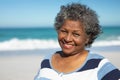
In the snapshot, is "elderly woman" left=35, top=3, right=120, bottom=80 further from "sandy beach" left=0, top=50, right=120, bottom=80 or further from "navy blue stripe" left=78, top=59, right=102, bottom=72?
"sandy beach" left=0, top=50, right=120, bottom=80

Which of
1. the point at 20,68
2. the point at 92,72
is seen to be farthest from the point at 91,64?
the point at 20,68

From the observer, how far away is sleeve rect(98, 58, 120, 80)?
2.14 meters

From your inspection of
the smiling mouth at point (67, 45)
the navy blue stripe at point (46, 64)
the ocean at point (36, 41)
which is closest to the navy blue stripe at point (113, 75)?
the smiling mouth at point (67, 45)

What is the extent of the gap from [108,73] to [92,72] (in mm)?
108

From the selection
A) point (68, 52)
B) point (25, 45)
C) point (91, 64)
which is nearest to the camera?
point (91, 64)

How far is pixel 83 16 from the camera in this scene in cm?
230

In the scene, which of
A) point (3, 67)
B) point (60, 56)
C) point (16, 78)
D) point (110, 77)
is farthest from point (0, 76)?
point (110, 77)

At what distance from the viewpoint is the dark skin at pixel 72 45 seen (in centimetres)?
232

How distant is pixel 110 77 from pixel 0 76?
5989 millimetres

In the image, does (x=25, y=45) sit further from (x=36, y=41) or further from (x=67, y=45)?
(x=67, y=45)

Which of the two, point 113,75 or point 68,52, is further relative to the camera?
point 68,52

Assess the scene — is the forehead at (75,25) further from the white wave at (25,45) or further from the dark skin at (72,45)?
the white wave at (25,45)

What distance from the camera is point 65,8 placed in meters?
2.39

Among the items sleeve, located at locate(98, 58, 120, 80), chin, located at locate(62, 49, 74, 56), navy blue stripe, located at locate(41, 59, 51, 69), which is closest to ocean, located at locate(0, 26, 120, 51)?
navy blue stripe, located at locate(41, 59, 51, 69)
